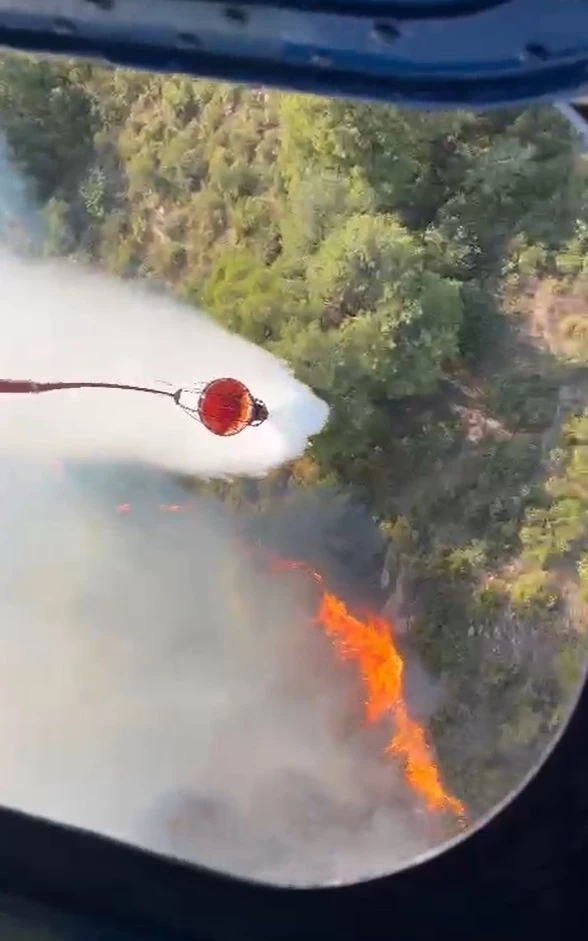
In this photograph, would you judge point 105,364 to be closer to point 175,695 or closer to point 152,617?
point 152,617

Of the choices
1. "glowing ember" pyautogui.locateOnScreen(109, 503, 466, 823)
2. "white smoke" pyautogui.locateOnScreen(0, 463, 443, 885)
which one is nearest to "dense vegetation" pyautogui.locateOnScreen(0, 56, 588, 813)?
"glowing ember" pyautogui.locateOnScreen(109, 503, 466, 823)

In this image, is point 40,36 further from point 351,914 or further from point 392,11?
point 351,914

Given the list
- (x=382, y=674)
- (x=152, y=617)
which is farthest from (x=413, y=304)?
(x=152, y=617)

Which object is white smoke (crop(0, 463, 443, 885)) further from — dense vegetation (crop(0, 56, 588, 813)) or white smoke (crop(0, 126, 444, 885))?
dense vegetation (crop(0, 56, 588, 813))

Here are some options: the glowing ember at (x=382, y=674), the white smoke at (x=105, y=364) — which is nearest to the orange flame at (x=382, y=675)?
the glowing ember at (x=382, y=674)

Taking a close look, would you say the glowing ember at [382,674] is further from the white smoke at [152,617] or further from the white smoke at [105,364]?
the white smoke at [105,364]

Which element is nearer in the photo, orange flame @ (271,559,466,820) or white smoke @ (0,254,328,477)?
orange flame @ (271,559,466,820)
